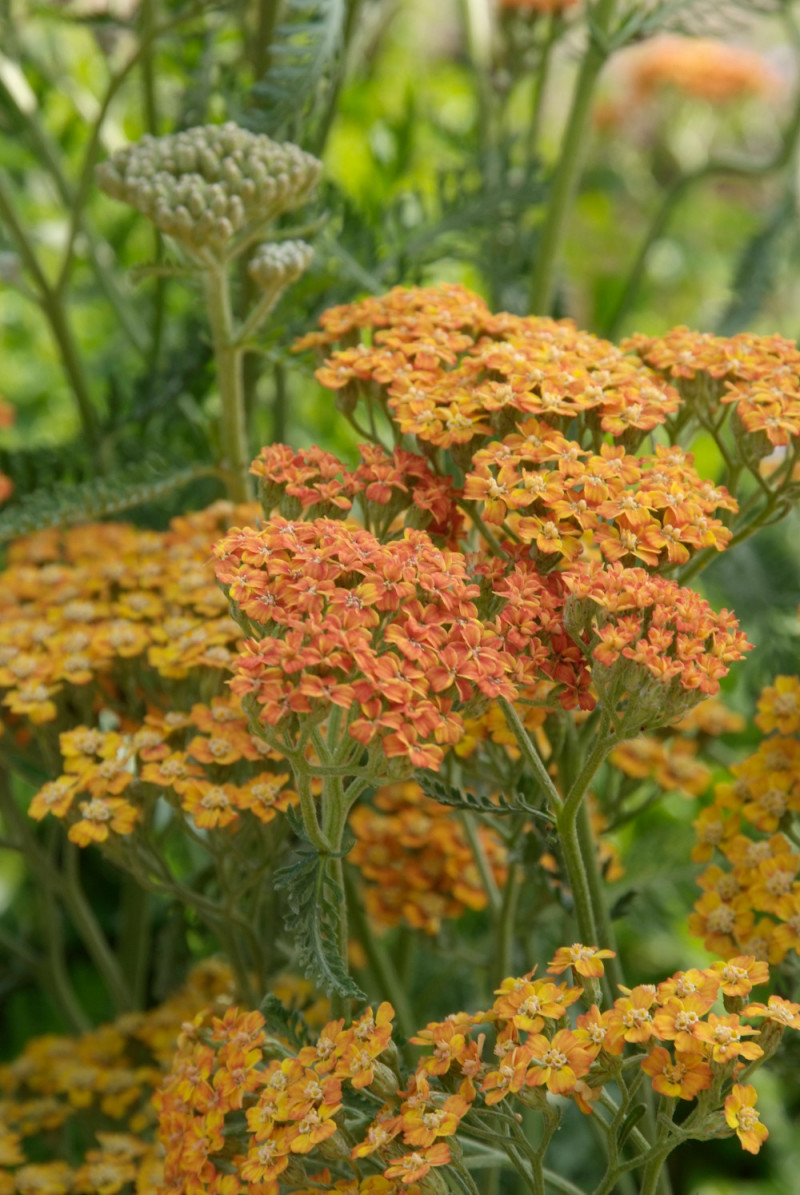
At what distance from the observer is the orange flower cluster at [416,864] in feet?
3.38

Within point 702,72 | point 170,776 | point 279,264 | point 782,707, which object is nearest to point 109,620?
point 170,776

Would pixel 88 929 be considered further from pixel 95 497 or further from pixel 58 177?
pixel 58 177

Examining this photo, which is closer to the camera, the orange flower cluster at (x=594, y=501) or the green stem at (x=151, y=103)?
the orange flower cluster at (x=594, y=501)

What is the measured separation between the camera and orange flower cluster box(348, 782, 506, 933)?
103 centimetres

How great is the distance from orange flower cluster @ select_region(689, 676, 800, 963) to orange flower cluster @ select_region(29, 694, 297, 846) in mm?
284

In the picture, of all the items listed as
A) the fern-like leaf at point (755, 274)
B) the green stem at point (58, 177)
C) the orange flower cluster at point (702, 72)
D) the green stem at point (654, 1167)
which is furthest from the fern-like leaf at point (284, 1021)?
the orange flower cluster at point (702, 72)

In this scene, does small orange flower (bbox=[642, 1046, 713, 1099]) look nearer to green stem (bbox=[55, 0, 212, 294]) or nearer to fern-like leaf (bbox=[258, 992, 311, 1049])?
fern-like leaf (bbox=[258, 992, 311, 1049])

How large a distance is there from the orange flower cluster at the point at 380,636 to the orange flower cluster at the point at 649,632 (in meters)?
0.03

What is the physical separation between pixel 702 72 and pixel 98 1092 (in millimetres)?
2142

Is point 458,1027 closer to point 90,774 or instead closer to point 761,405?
point 90,774

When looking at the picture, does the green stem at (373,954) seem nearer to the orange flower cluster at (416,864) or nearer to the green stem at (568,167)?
the orange flower cluster at (416,864)

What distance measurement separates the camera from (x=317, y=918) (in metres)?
0.67

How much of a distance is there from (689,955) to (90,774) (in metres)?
1.25

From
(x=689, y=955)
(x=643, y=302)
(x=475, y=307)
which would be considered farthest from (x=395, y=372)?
(x=643, y=302)
